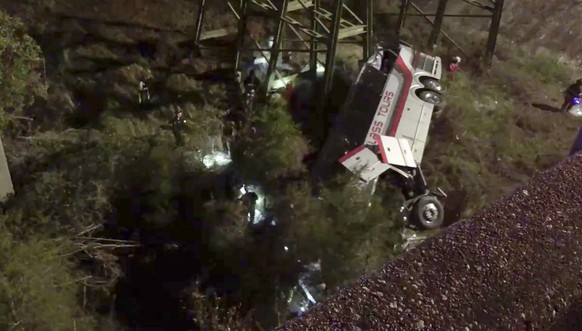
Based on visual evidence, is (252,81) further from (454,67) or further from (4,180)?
(4,180)

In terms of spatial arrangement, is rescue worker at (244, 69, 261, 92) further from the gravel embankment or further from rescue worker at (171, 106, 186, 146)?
the gravel embankment

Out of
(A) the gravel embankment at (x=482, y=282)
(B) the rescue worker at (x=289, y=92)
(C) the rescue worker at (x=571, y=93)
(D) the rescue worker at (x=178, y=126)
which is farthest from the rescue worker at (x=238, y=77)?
(A) the gravel embankment at (x=482, y=282)

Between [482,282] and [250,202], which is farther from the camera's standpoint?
[250,202]

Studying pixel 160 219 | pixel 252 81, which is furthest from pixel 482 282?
pixel 252 81

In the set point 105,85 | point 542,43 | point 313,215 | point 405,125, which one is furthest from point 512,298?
point 542,43

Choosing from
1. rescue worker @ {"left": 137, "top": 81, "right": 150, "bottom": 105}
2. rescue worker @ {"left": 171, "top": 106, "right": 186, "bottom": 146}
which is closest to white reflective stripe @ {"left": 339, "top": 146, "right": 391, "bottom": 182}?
rescue worker @ {"left": 171, "top": 106, "right": 186, "bottom": 146}

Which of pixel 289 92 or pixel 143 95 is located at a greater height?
pixel 289 92

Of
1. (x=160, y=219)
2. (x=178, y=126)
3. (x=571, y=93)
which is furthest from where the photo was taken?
(x=571, y=93)
